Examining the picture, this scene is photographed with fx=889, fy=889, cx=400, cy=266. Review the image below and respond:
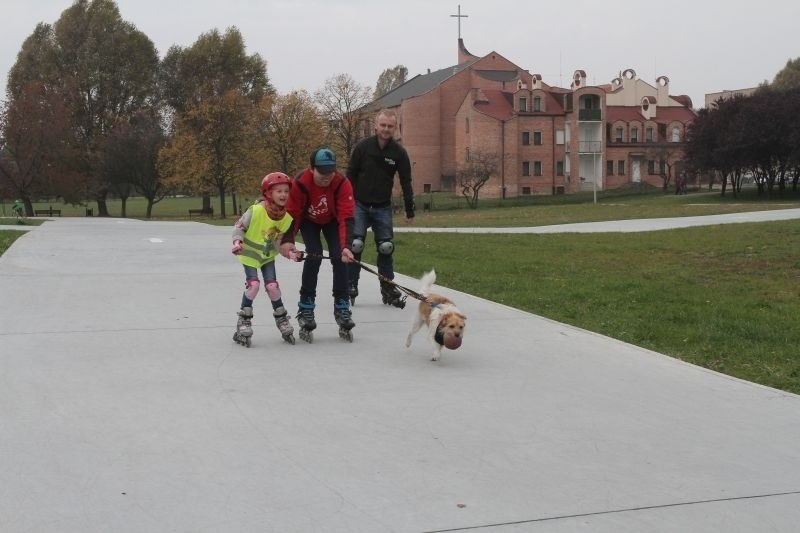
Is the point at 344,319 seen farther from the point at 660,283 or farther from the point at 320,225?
the point at 660,283

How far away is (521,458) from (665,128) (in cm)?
8694

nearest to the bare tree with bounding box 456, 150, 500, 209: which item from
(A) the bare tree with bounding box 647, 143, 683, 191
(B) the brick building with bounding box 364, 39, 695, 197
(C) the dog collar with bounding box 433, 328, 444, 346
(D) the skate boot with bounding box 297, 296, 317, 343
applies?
(B) the brick building with bounding box 364, 39, 695, 197

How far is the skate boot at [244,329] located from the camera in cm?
747

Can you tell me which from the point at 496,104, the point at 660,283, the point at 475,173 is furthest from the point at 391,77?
the point at 660,283

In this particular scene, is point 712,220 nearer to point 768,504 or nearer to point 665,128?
point 768,504

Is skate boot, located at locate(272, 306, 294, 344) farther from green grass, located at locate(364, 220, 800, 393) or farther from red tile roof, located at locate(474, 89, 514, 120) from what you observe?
red tile roof, located at locate(474, 89, 514, 120)

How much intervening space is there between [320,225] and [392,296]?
2110 millimetres

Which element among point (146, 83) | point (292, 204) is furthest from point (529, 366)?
point (146, 83)

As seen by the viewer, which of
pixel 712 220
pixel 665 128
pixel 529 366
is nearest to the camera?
pixel 529 366

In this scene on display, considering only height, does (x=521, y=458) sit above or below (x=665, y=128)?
below

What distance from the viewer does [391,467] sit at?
174 inches

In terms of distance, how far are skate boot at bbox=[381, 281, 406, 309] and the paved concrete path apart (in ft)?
4.12

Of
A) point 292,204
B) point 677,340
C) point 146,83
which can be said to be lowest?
point 677,340

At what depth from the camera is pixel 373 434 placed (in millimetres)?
4992
